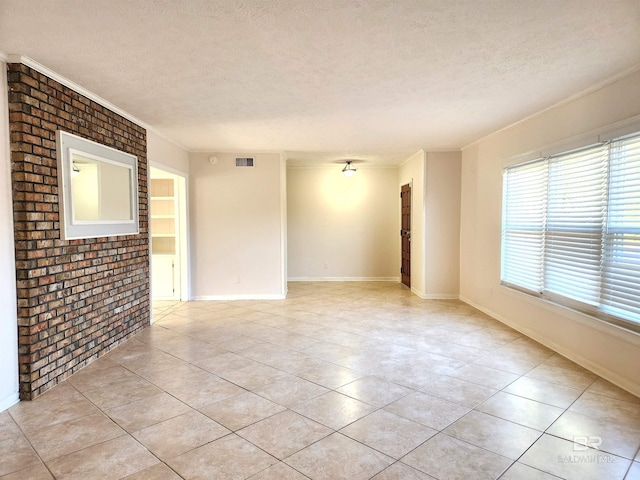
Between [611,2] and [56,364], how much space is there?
14.4 feet

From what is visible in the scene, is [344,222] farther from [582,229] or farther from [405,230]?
[582,229]

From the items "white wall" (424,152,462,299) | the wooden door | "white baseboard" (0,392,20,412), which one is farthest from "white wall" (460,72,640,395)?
"white baseboard" (0,392,20,412)

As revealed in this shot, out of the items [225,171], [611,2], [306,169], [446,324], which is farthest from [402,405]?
[306,169]

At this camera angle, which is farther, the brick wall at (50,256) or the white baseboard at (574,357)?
the white baseboard at (574,357)

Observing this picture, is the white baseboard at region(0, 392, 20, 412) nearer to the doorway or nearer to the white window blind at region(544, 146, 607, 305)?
the doorway

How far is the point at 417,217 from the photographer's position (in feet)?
21.6

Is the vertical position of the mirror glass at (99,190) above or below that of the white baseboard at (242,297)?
above

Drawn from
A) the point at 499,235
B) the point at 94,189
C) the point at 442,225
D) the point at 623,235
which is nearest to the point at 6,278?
the point at 94,189

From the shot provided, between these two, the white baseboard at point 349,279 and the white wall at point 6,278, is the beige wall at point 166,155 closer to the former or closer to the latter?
the white wall at point 6,278

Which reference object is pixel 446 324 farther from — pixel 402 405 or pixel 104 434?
pixel 104 434

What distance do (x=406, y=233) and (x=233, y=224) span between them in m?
3.36

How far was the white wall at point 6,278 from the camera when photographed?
2.58m

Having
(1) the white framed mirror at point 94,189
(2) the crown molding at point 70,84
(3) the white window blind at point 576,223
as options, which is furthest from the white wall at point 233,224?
(3) the white window blind at point 576,223

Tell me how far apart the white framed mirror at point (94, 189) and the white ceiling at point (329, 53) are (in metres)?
0.52
